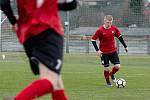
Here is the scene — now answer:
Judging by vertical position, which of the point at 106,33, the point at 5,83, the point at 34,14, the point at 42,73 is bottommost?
the point at 5,83

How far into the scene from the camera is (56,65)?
17.3ft

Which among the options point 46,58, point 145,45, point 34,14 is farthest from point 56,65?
point 145,45

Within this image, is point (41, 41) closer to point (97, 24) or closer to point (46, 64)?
point (46, 64)

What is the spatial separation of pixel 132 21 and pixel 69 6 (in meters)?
33.8

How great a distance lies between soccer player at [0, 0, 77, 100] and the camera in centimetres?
519

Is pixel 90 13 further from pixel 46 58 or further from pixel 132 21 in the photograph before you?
pixel 46 58

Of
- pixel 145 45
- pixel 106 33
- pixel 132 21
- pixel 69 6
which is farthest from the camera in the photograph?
pixel 132 21

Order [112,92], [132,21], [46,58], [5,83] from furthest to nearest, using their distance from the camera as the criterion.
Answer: [132,21], [5,83], [112,92], [46,58]

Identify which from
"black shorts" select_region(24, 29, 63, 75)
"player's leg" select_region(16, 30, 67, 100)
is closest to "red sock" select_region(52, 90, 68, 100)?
"player's leg" select_region(16, 30, 67, 100)

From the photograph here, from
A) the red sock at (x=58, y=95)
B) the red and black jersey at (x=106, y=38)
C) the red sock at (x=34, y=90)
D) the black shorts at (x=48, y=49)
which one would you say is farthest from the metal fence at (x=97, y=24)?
the red sock at (x=34, y=90)

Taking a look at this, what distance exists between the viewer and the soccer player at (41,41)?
204 inches

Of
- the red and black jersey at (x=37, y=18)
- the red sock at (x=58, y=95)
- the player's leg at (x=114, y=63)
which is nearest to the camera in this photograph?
the red and black jersey at (x=37, y=18)

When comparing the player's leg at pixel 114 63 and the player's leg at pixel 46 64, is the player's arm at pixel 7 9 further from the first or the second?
the player's leg at pixel 114 63

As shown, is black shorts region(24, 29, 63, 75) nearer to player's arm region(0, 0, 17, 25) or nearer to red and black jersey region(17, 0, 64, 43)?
red and black jersey region(17, 0, 64, 43)
